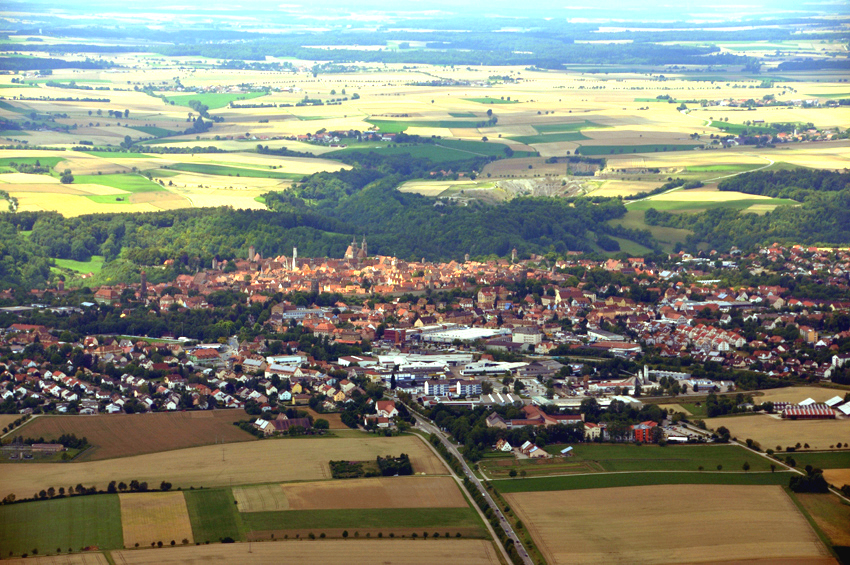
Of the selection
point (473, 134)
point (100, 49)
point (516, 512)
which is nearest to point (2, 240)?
point (516, 512)

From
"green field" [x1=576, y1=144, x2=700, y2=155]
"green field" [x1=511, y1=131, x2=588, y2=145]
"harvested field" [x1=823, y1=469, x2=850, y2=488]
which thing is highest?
"harvested field" [x1=823, y1=469, x2=850, y2=488]

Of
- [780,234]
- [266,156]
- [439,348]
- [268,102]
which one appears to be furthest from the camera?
[268,102]

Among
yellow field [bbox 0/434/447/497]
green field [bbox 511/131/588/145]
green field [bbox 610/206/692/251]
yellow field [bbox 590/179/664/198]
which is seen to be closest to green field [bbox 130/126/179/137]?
green field [bbox 511/131/588/145]

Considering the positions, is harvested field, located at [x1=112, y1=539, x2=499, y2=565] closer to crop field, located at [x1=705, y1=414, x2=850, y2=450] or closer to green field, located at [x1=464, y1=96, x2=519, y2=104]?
crop field, located at [x1=705, y1=414, x2=850, y2=450]

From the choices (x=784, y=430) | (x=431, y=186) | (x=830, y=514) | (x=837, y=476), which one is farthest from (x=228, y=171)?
(x=830, y=514)

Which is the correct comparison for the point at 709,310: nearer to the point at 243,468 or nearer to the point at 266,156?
the point at 243,468

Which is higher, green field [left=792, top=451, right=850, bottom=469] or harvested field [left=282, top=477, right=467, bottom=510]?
green field [left=792, top=451, right=850, bottom=469]

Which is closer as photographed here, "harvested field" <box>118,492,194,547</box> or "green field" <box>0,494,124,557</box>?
"green field" <box>0,494,124,557</box>
